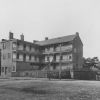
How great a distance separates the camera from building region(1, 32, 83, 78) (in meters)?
53.7

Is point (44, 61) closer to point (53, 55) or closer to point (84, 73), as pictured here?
point (53, 55)

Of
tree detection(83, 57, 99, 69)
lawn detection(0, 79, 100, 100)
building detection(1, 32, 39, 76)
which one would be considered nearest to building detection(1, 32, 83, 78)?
building detection(1, 32, 39, 76)

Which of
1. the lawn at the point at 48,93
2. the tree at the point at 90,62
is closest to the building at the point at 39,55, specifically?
the tree at the point at 90,62

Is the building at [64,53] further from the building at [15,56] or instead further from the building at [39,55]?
the building at [15,56]

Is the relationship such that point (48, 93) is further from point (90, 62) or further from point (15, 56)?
point (90, 62)

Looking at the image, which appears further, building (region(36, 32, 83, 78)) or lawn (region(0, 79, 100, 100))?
building (region(36, 32, 83, 78))

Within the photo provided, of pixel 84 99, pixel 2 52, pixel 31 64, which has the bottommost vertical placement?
pixel 84 99

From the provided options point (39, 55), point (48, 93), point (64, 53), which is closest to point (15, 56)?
point (39, 55)

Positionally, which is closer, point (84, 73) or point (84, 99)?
point (84, 99)

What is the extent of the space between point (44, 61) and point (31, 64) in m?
5.39

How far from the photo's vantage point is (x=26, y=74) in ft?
170

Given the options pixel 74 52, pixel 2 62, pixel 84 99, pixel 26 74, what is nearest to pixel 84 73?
pixel 74 52

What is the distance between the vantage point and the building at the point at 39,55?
A: 53.7 metres

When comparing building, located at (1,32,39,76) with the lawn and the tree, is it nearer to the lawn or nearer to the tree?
the tree
